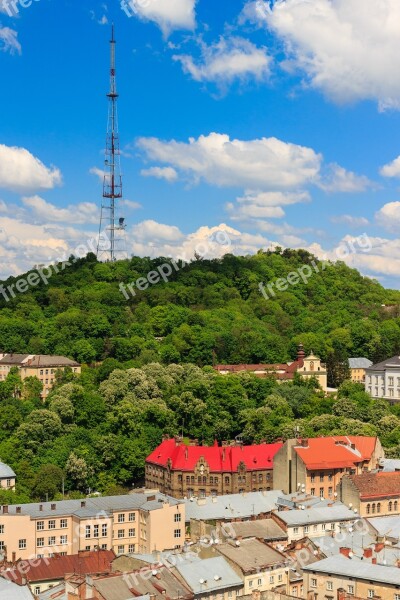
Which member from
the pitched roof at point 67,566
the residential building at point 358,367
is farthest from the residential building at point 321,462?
the residential building at point 358,367

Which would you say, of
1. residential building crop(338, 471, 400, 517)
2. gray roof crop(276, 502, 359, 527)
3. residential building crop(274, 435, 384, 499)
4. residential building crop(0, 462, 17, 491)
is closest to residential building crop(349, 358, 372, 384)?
residential building crop(274, 435, 384, 499)

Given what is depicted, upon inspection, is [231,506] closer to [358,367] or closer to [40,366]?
[40,366]

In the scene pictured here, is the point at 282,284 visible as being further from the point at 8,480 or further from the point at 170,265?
the point at 8,480

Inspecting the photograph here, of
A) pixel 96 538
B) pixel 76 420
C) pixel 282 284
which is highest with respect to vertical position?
pixel 282 284

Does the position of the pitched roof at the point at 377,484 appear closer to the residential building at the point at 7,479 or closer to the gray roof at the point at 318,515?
the gray roof at the point at 318,515

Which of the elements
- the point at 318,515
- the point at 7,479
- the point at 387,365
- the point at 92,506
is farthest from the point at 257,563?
the point at 387,365

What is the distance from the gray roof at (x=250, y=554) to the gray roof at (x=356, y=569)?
2949mm

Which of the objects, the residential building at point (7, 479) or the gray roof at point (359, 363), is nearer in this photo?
the residential building at point (7, 479)

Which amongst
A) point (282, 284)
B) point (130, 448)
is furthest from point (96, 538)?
point (282, 284)

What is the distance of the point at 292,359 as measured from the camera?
123250mm

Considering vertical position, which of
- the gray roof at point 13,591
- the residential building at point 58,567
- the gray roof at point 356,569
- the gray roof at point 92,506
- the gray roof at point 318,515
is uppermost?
the gray roof at point 92,506

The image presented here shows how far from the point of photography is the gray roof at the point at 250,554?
50.0m

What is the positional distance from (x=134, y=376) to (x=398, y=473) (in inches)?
1347

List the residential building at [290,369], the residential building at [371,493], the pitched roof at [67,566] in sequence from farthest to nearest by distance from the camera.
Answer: the residential building at [290,369]
the residential building at [371,493]
the pitched roof at [67,566]
